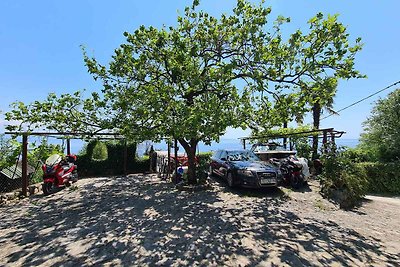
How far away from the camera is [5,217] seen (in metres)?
6.61

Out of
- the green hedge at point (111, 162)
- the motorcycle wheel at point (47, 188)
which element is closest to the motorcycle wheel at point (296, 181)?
the green hedge at point (111, 162)

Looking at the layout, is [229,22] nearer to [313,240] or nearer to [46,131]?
[313,240]

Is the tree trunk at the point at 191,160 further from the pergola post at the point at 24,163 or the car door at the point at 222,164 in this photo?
the pergola post at the point at 24,163

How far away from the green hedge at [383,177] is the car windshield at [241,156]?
415 cm

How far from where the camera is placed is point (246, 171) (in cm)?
876

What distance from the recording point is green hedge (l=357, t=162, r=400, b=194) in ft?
32.3

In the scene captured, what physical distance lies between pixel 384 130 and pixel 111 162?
49.3ft

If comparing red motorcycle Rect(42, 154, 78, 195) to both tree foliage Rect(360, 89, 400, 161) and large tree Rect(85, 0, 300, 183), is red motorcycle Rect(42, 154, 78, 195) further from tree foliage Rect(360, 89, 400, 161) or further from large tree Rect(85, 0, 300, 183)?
tree foliage Rect(360, 89, 400, 161)

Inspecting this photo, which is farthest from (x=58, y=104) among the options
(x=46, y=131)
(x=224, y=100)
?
(x=224, y=100)

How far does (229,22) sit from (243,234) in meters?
6.00

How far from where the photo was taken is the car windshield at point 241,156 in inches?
403

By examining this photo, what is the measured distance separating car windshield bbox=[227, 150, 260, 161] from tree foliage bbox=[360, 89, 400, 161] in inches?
273

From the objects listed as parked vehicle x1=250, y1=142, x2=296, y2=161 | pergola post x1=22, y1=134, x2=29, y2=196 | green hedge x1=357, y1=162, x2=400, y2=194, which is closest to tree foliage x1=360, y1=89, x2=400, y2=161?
green hedge x1=357, y1=162, x2=400, y2=194

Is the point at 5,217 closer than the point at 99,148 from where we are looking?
Yes
